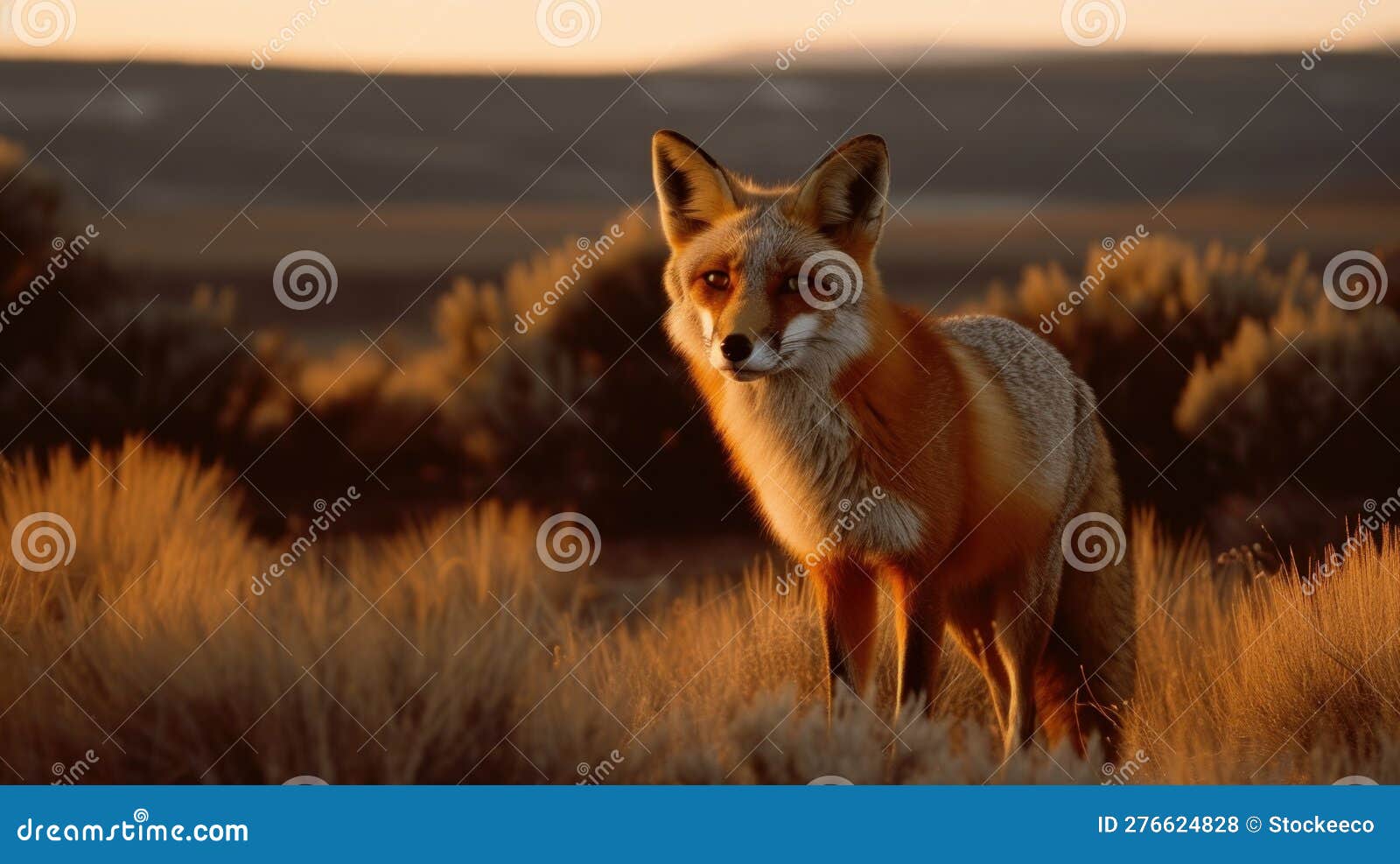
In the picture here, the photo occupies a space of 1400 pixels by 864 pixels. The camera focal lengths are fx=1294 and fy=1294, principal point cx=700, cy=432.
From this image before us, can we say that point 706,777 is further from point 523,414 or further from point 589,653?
point 523,414

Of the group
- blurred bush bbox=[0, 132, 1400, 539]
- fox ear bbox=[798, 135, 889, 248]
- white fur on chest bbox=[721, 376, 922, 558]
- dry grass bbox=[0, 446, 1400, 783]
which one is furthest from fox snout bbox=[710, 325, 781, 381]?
blurred bush bbox=[0, 132, 1400, 539]

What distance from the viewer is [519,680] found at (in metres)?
4.81

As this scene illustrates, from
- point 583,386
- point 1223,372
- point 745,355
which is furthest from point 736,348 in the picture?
point 1223,372

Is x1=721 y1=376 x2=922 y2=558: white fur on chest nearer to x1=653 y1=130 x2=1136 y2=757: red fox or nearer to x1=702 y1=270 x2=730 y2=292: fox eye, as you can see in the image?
x1=653 y1=130 x2=1136 y2=757: red fox

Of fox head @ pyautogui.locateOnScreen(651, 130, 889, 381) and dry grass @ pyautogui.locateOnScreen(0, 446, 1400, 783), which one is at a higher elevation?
fox head @ pyautogui.locateOnScreen(651, 130, 889, 381)

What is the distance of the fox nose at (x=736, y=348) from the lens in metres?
4.46

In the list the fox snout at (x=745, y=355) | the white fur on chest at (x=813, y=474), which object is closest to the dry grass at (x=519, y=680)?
the white fur on chest at (x=813, y=474)

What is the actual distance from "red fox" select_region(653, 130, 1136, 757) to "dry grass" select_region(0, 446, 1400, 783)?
39cm

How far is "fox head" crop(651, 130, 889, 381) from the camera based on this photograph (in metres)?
4.60

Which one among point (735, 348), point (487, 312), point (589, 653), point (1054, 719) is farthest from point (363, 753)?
point (487, 312)

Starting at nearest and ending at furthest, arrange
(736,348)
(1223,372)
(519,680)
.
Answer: (736,348)
(519,680)
(1223,372)

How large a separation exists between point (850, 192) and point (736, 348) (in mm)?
822

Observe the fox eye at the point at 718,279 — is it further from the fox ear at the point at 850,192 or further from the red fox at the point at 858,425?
the fox ear at the point at 850,192

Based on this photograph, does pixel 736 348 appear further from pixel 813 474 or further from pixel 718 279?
pixel 813 474
